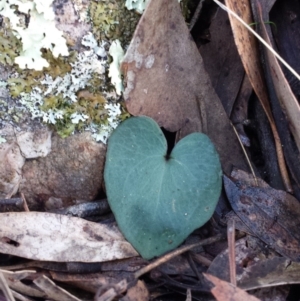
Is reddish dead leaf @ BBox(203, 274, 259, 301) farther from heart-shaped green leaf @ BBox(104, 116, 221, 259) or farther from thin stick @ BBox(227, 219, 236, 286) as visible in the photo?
heart-shaped green leaf @ BBox(104, 116, 221, 259)

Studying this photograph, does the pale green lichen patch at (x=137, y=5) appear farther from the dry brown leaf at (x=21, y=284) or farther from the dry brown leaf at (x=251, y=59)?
the dry brown leaf at (x=21, y=284)

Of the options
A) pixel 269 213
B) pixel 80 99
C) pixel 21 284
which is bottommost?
pixel 21 284

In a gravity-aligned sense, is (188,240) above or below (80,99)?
below

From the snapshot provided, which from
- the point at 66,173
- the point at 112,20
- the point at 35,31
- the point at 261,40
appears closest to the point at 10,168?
the point at 66,173

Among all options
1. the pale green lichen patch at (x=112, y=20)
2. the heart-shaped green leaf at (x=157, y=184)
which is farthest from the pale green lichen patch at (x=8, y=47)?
the heart-shaped green leaf at (x=157, y=184)

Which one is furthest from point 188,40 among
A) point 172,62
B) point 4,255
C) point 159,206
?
point 4,255

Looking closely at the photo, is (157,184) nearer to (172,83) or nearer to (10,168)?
(172,83)
